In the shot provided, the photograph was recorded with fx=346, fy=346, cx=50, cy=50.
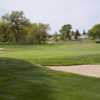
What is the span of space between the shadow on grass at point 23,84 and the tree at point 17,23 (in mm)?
88749

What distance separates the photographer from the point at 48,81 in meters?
10.5

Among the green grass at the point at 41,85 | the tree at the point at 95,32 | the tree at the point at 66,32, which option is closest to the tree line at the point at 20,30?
the tree at the point at 95,32

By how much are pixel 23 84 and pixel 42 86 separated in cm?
53

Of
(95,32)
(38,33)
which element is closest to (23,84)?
(38,33)

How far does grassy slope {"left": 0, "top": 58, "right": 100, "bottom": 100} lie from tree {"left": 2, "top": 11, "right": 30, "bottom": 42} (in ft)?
292

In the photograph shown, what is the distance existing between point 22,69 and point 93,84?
279 centimetres

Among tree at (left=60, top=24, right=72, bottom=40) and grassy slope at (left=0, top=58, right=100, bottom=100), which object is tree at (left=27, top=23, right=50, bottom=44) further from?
grassy slope at (left=0, top=58, right=100, bottom=100)

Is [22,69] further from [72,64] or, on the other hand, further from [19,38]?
[19,38]

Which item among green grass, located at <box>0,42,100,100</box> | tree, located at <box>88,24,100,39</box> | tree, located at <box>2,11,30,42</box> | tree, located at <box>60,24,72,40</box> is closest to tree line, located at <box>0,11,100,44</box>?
tree, located at <box>2,11,30,42</box>

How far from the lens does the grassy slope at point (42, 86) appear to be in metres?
8.55

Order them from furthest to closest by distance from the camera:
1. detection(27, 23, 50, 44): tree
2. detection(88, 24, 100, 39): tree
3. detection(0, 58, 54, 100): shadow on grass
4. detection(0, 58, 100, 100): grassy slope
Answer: detection(88, 24, 100, 39): tree < detection(27, 23, 50, 44): tree < detection(0, 58, 100, 100): grassy slope < detection(0, 58, 54, 100): shadow on grass

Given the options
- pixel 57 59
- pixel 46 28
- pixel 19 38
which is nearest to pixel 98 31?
pixel 46 28

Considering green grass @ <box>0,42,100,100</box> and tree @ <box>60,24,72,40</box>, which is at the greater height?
green grass @ <box>0,42,100,100</box>

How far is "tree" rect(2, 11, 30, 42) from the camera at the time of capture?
10119 centimetres
